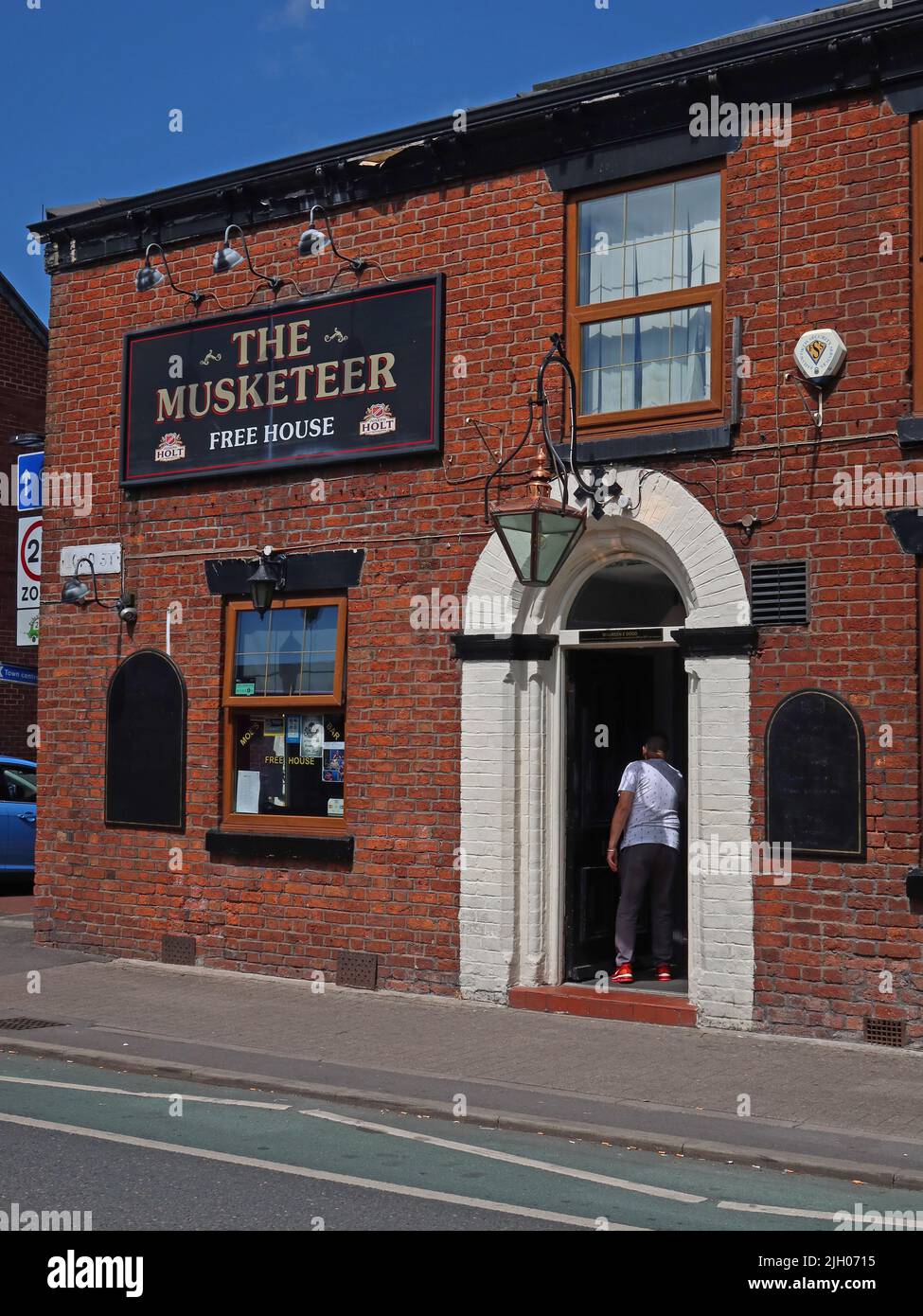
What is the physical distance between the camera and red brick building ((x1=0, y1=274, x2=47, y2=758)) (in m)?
25.2

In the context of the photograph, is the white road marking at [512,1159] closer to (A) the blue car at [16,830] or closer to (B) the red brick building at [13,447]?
(A) the blue car at [16,830]

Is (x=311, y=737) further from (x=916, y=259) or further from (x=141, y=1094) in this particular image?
(x=916, y=259)

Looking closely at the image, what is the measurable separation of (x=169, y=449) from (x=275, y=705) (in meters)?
2.64

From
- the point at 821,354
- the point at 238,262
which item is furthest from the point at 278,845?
the point at 821,354

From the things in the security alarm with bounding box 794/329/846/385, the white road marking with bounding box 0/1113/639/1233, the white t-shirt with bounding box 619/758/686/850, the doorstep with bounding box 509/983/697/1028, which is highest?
the security alarm with bounding box 794/329/846/385

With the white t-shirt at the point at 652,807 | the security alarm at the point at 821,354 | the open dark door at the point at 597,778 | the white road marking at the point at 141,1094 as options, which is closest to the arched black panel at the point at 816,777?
the white t-shirt at the point at 652,807

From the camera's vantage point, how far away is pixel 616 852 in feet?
38.0

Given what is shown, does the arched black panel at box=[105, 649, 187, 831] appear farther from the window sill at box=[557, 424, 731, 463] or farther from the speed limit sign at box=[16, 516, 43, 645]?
the window sill at box=[557, 424, 731, 463]

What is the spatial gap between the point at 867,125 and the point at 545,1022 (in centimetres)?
656

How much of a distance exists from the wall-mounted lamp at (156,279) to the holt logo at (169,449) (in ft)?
3.91

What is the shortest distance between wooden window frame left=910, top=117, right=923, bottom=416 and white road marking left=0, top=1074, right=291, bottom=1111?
5958 millimetres

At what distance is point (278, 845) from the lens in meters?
12.6

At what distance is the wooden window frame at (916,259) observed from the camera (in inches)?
392

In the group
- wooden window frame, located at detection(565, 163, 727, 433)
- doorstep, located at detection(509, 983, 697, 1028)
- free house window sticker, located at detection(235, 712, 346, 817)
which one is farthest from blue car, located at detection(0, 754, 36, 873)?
wooden window frame, located at detection(565, 163, 727, 433)
